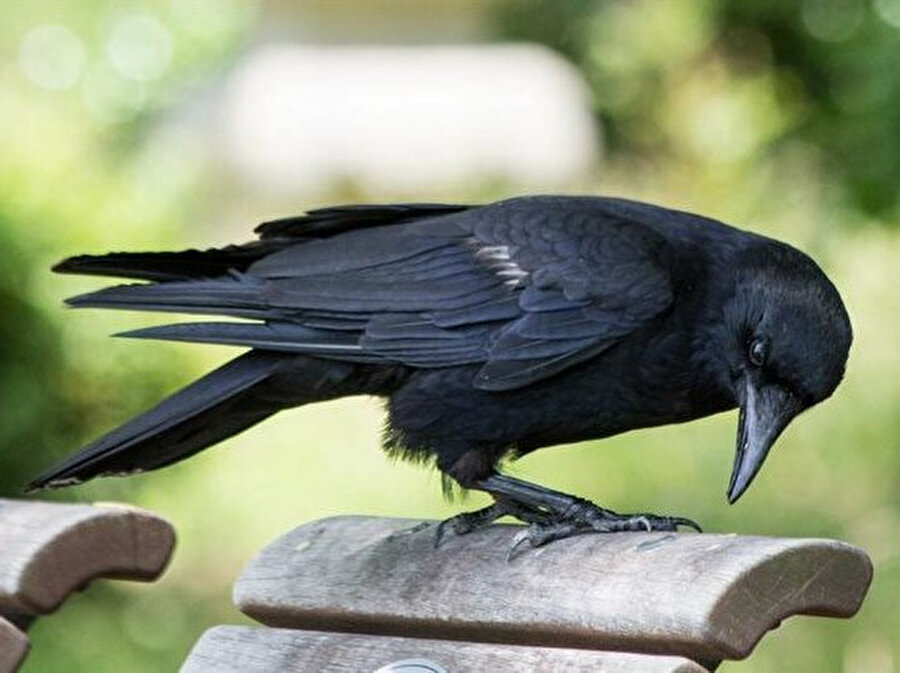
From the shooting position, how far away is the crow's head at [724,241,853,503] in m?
3.34

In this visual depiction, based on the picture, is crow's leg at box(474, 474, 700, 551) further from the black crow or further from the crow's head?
the crow's head

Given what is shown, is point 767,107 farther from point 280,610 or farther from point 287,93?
point 287,93

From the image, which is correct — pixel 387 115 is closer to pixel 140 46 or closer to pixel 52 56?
pixel 140 46

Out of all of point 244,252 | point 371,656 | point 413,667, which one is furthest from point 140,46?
point 413,667

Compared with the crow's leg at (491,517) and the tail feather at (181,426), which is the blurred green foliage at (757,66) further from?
the tail feather at (181,426)

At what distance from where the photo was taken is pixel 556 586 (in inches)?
115

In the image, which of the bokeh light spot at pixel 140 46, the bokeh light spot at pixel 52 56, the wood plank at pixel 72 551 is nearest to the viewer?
the wood plank at pixel 72 551

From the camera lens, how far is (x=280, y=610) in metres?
3.26

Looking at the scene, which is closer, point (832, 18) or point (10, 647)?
point (10, 647)

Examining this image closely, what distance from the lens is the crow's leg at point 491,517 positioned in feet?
11.0

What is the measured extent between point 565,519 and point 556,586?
40 cm

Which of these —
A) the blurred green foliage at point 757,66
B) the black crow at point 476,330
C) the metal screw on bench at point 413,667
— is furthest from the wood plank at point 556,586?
the blurred green foliage at point 757,66

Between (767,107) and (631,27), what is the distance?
1.32 meters

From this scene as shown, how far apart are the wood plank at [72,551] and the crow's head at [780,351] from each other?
98 cm
